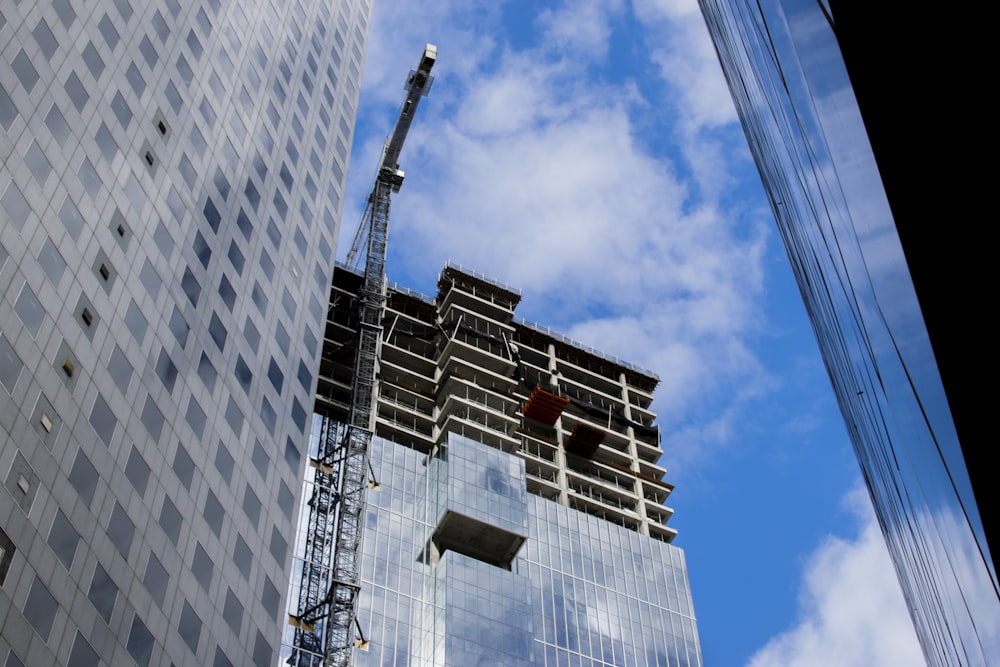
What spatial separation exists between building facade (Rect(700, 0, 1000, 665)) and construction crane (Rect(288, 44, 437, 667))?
277 ft

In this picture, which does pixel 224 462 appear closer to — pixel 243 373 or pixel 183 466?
pixel 183 466

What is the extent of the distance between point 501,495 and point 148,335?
7942cm

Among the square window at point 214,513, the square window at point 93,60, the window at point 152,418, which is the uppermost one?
the square window at point 93,60

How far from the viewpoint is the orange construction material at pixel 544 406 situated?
452 feet

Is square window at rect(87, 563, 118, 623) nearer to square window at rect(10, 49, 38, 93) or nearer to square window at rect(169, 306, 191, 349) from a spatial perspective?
square window at rect(169, 306, 191, 349)

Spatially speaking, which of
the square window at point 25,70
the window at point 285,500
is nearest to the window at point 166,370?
the window at point 285,500

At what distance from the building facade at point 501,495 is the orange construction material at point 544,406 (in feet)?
0.73

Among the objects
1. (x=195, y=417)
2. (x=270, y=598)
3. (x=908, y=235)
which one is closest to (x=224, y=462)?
(x=195, y=417)

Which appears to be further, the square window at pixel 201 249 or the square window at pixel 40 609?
the square window at pixel 201 249

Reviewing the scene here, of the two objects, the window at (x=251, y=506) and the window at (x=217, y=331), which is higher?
the window at (x=217, y=331)

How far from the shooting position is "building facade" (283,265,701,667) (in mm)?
107250

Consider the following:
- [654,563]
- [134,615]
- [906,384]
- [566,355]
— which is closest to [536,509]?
[654,563]

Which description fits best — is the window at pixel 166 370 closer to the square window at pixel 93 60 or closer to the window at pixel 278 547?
the window at pixel 278 547

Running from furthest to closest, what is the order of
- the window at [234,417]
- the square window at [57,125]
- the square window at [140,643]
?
the window at [234,417] < the square window at [57,125] < the square window at [140,643]
